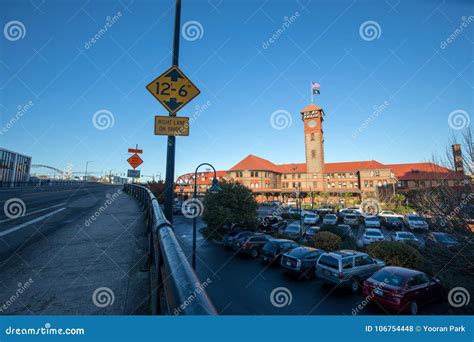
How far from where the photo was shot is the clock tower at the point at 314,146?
61250mm

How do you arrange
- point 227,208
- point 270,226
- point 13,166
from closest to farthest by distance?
1. point 227,208
2. point 270,226
3. point 13,166

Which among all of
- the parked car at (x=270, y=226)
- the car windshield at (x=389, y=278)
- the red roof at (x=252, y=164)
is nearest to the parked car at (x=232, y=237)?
the parked car at (x=270, y=226)

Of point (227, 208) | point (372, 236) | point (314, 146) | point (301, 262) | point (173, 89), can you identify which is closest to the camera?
point (173, 89)

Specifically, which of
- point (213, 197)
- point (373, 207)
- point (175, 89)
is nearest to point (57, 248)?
point (175, 89)

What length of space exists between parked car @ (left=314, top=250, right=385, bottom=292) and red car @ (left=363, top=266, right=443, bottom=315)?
135cm

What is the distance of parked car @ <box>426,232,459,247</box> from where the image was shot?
20.0 ft

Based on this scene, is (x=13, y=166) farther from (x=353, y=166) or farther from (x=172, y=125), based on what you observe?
(x=353, y=166)

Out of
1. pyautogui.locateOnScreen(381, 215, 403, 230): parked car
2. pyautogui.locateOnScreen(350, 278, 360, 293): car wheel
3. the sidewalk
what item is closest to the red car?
pyautogui.locateOnScreen(350, 278, 360, 293): car wheel

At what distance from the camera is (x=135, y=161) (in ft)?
43.3

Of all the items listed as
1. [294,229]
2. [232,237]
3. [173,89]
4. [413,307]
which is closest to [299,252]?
[413,307]

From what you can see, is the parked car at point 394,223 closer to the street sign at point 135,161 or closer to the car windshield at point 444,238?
the car windshield at point 444,238

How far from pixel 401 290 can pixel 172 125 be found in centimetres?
890

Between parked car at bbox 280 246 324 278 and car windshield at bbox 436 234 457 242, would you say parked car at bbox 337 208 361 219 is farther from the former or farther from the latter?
car windshield at bbox 436 234 457 242
